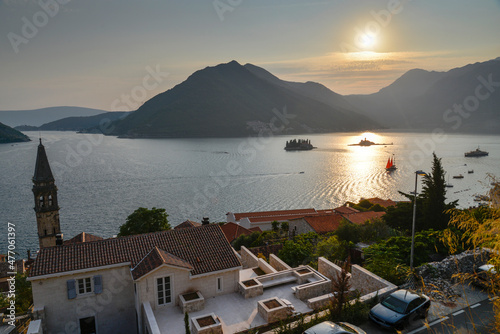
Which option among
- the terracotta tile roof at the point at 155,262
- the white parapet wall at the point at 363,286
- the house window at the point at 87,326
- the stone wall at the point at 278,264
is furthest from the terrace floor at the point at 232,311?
the house window at the point at 87,326

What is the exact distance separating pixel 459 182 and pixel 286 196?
2105 inches

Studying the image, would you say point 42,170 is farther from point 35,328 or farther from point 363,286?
point 363,286

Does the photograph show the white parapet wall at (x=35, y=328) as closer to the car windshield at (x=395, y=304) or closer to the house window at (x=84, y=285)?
the house window at (x=84, y=285)

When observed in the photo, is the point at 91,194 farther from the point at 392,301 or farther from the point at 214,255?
the point at 392,301

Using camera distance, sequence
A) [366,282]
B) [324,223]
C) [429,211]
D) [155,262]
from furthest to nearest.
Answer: [324,223]
[429,211]
[366,282]
[155,262]

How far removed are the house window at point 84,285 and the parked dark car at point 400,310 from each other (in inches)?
503

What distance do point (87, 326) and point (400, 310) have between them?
14.2 m

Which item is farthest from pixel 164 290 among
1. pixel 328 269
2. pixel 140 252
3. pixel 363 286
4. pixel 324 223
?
pixel 324 223

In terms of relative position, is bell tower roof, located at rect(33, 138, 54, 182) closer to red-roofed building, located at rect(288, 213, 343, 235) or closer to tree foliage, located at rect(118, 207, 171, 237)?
tree foliage, located at rect(118, 207, 171, 237)

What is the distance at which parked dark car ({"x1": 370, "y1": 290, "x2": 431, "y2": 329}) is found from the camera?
11477 mm

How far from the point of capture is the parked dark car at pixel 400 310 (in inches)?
452

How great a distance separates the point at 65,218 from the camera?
60.1 meters

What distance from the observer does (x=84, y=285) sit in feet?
49.7

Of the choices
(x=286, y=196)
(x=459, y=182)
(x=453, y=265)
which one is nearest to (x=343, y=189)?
(x=286, y=196)
